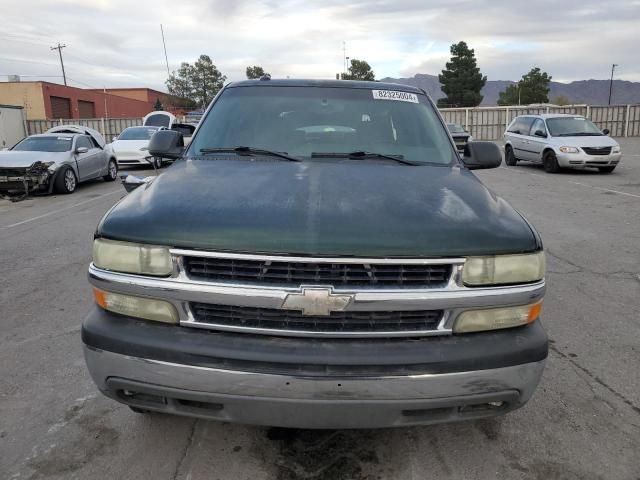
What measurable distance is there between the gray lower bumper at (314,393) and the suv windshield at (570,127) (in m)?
15.1

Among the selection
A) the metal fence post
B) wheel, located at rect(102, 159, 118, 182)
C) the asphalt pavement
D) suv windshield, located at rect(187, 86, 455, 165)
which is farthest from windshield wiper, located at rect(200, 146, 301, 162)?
the metal fence post

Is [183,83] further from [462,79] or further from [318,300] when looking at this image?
[318,300]

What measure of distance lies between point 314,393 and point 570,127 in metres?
15.9

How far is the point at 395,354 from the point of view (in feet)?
6.73

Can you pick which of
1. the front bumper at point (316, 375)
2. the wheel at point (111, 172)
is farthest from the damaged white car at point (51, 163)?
the front bumper at point (316, 375)

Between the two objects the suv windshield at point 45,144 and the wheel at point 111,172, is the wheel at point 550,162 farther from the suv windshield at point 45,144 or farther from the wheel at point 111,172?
the suv windshield at point 45,144

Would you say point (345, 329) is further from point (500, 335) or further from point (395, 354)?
point (500, 335)

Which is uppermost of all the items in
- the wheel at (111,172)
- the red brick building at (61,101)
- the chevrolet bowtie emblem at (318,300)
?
the red brick building at (61,101)

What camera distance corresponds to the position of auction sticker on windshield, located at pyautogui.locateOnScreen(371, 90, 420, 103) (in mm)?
3771

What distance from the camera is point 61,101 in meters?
39.2

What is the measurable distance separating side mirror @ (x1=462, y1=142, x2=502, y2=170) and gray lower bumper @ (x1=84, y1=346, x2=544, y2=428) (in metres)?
1.98

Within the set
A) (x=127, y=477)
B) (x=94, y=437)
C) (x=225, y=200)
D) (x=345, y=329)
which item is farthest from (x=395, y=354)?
(x=94, y=437)

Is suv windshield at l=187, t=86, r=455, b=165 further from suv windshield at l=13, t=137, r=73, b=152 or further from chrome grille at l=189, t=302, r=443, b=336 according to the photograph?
suv windshield at l=13, t=137, r=73, b=152

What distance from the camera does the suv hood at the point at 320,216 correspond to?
208 centimetres
